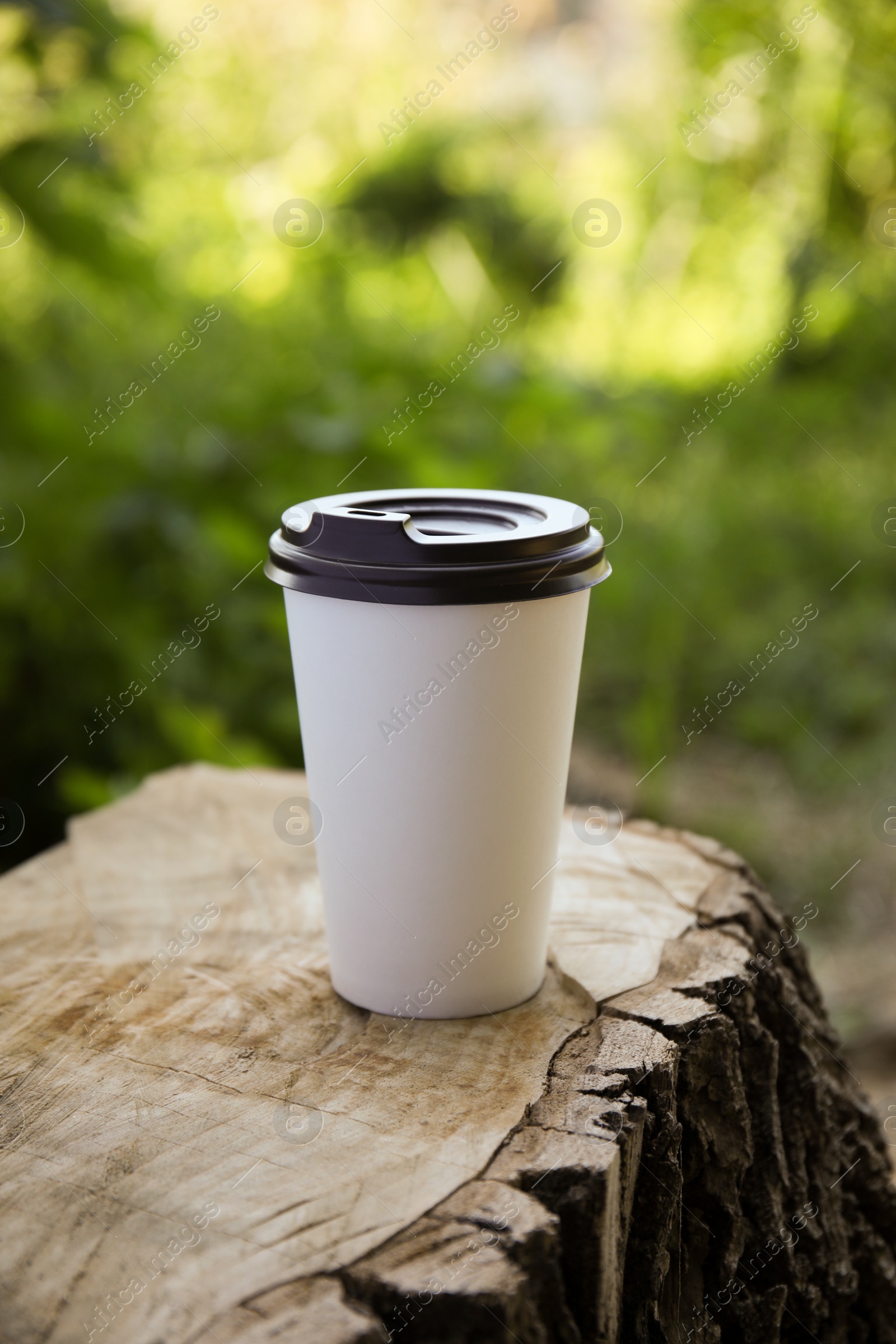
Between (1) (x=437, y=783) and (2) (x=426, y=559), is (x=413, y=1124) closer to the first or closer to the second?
(1) (x=437, y=783)

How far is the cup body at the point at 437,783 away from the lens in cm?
98

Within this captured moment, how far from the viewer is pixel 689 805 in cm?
318

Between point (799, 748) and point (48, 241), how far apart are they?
108 inches

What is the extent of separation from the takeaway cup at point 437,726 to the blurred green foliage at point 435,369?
2.73ft

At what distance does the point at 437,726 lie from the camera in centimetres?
100

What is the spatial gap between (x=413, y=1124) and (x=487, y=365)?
1.39 m

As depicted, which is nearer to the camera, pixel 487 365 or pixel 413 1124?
pixel 413 1124

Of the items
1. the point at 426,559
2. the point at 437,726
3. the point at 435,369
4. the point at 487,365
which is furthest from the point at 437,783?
the point at 435,369

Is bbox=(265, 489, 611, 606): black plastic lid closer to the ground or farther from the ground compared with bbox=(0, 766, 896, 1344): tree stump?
farther from the ground

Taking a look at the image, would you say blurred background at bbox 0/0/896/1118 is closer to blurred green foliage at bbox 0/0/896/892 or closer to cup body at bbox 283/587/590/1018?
blurred green foliage at bbox 0/0/896/892

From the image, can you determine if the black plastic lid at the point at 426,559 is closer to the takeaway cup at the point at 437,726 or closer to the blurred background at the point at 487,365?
the takeaway cup at the point at 437,726

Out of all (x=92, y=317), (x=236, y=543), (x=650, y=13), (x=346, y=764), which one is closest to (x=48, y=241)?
(x=236, y=543)

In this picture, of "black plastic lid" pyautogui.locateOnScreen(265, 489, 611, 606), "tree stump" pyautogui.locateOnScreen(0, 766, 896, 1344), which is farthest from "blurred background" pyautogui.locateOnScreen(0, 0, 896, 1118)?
"tree stump" pyautogui.locateOnScreen(0, 766, 896, 1344)

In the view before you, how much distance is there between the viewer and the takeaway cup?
95cm
